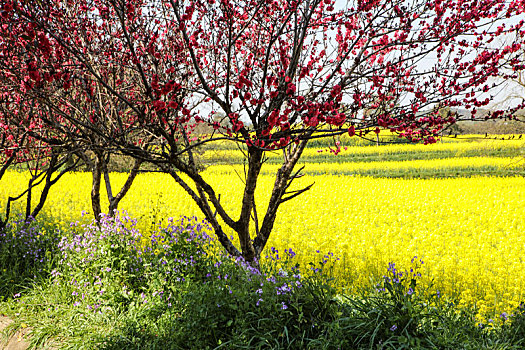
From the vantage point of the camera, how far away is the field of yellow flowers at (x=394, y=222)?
18.4 feet

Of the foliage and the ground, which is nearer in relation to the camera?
the foliage

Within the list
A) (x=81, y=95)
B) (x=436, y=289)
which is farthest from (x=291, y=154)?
(x=81, y=95)

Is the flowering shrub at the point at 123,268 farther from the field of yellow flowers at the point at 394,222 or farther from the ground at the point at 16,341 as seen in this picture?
the field of yellow flowers at the point at 394,222

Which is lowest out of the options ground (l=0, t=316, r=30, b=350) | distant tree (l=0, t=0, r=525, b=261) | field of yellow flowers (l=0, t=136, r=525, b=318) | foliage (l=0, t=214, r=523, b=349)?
field of yellow flowers (l=0, t=136, r=525, b=318)

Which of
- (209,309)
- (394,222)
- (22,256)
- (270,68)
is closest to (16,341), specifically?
(22,256)

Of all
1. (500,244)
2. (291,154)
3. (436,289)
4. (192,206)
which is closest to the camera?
(291,154)

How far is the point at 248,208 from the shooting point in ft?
13.8

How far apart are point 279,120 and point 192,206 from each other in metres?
8.12

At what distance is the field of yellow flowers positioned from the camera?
559cm

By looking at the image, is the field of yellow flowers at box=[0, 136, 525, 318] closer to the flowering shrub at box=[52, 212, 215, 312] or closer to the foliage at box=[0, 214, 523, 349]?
the flowering shrub at box=[52, 212, 215, 312]

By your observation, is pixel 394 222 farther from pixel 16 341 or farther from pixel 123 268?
pixel 16 341

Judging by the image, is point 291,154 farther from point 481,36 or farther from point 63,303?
point 63,303

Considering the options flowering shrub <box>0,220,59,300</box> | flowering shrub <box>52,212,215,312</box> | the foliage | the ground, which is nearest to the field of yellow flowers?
flowering shrub <box>52,212,215,312</box>

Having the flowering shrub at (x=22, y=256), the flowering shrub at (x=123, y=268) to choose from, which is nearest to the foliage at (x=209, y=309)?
the flowering shrub at (x=123, y=268)
